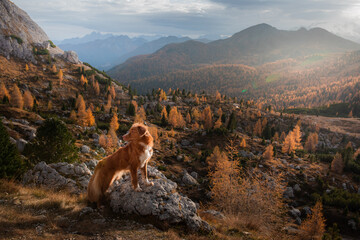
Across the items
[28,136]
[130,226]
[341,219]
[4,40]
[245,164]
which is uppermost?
[4,40]

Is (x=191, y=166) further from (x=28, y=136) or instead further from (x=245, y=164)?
(x=28, y=136)

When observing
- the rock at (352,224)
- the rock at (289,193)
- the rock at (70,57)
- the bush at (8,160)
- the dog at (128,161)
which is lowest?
the rock at (352,224)

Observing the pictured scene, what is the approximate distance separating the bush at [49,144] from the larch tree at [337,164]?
298 feet

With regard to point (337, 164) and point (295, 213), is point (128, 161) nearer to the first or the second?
point (295, 213)

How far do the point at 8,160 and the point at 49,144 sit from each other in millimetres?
7143

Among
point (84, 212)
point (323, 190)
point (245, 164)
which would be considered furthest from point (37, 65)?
point (323, 190)

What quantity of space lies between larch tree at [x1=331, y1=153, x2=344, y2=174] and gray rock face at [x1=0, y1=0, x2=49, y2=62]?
637 feet

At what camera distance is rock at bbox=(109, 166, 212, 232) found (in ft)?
23.8

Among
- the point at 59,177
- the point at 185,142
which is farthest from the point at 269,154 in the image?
the point at 59,177

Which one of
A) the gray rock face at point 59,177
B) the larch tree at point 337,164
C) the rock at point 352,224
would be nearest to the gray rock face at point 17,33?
the gray rock face at point 59,177

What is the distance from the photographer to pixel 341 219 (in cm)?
4544

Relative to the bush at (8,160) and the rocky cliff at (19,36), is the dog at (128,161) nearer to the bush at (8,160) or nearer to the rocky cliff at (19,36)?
the bush at (8,160)

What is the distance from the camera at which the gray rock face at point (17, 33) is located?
13762 centimetres

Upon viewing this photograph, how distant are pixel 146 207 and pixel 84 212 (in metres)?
2.39
